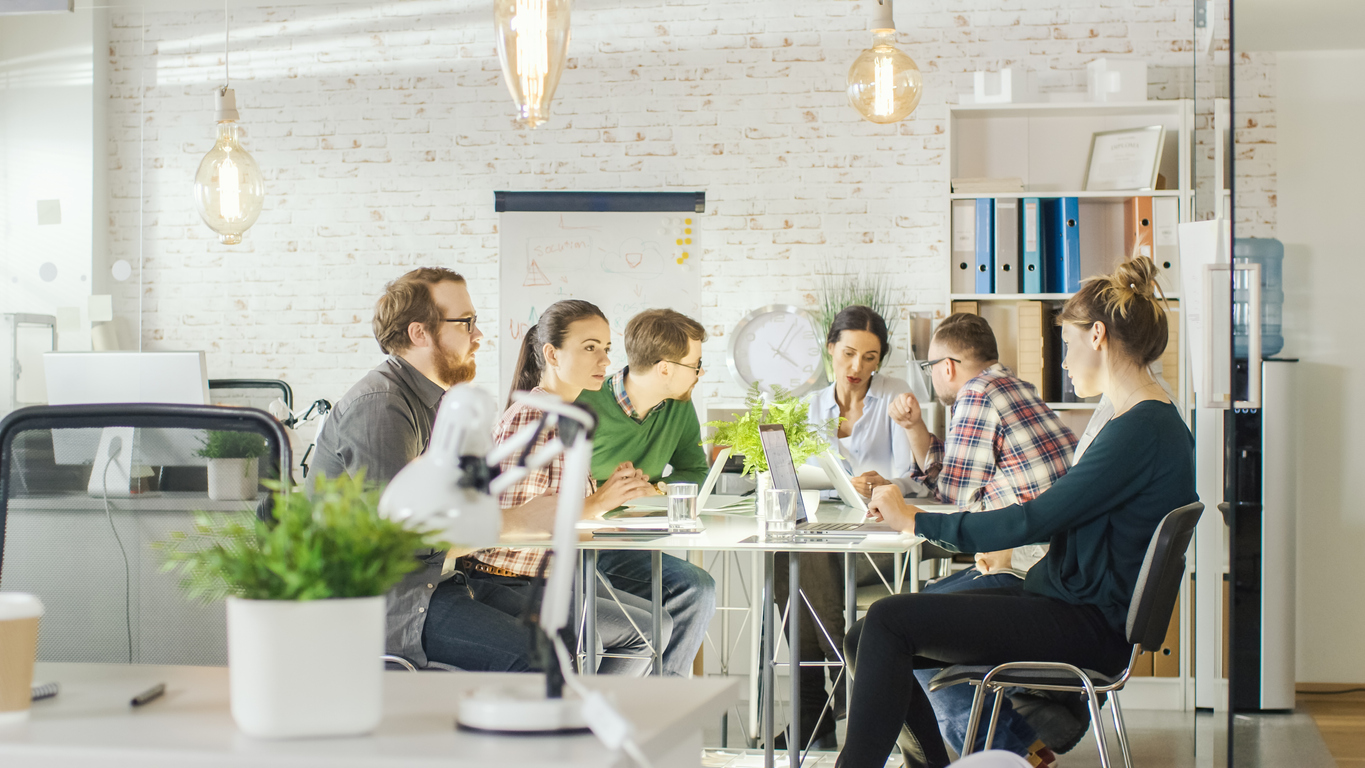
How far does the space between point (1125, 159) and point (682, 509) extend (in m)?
2.79

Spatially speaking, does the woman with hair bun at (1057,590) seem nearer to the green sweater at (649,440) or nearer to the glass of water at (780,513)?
the glass of water at (780,513)

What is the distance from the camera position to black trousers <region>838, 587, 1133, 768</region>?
86.0 inches

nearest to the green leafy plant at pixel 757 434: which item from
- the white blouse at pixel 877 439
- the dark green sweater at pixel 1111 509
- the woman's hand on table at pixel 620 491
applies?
the woman's hand on table at pixel 620 491

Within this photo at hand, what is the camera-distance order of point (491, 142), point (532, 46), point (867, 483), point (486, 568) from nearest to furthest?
point (532, 46)
point (486, 568)
point (867, 483)
point (491, 142)

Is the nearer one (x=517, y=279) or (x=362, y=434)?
(x=362, y=434)

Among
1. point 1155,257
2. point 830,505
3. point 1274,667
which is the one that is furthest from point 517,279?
point 1274,667

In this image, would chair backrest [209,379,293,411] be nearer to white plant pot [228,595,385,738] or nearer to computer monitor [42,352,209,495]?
computer monitor [42,352,209,495]

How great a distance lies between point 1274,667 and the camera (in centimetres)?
392

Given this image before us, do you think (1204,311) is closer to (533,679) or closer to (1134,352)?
(1134,352)

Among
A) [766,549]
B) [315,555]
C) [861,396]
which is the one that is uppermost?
[315,555]

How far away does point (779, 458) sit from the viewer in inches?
111

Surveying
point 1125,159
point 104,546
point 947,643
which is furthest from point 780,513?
point 1125,159

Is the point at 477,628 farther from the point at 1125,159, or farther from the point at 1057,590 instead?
the point at 1125,159

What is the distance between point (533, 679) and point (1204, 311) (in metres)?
1.83
